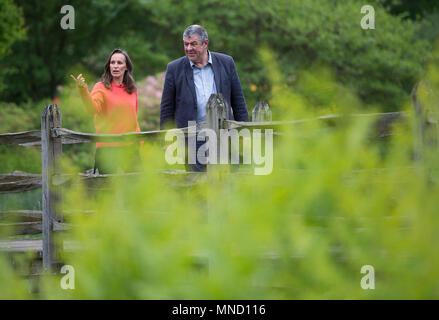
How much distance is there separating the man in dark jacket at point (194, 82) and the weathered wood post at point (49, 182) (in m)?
0.97

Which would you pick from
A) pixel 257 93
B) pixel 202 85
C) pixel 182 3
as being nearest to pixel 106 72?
pixel 202 85

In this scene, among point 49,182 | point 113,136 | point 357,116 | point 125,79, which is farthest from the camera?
point 125,79

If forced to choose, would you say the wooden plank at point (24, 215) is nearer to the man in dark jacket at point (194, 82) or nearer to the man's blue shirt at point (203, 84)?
the man in dark jacket at point (194, 82)

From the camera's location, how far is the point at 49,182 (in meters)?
5.90

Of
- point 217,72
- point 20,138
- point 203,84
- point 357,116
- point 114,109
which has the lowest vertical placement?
point 357,116

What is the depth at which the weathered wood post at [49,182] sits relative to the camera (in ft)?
19.3

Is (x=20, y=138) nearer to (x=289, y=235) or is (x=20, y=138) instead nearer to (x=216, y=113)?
(x=216, y=113)

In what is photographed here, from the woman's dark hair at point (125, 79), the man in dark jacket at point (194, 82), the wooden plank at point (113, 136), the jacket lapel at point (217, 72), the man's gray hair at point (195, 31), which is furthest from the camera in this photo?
the woman's dark hair at point (125, 79)

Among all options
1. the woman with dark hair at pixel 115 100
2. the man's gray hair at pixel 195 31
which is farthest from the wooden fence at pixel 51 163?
the man's gray hair at pixel 195 31

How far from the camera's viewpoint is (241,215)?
6.57ft

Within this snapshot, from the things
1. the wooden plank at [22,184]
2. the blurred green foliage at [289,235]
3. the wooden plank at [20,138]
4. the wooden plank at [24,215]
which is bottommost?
the blurred green foliage at [289,235]

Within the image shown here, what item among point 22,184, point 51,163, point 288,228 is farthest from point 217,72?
point 288,228

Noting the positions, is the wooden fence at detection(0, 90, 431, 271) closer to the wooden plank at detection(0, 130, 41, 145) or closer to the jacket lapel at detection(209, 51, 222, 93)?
the wooden plank at detection(0, 130, 41, 145)

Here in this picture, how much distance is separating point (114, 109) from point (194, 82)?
827 mm
